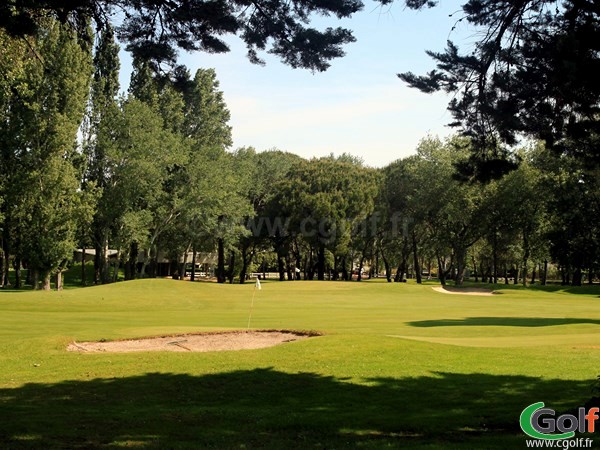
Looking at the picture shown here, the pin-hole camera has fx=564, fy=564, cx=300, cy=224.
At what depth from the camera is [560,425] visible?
26.5ft

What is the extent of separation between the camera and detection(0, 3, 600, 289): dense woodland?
44094 mm

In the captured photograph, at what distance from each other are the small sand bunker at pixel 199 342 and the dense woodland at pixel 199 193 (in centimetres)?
1303

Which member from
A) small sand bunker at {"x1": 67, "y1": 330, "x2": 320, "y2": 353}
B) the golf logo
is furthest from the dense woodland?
the golf logo

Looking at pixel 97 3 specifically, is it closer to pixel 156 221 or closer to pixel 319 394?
pixel 319 394

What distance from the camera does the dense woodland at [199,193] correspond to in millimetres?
44094

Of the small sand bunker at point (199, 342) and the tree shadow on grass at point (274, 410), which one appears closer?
the tree shadow on grass at point (274, 410)

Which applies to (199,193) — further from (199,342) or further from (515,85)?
(515,85)

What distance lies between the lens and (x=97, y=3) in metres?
9.00

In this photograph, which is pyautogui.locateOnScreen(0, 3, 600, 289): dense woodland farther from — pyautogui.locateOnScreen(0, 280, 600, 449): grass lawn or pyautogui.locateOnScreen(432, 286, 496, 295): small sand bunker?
pyautogui.locateOnScreen(0, 280, 600, 449): grass lawn

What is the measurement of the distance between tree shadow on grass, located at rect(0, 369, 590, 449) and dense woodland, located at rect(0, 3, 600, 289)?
681 inches

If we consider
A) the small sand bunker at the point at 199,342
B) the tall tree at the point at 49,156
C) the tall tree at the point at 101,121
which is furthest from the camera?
the tall tree at the point at 101,121

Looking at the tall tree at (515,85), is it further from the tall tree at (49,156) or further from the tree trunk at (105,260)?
the tree trunk at (105,260)

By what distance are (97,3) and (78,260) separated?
81.9 metres

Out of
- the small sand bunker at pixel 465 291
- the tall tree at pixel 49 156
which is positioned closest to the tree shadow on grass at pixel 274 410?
the tall tree at pixel 49 156
